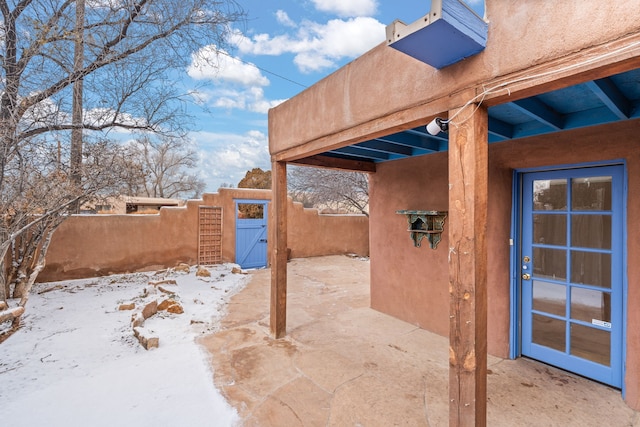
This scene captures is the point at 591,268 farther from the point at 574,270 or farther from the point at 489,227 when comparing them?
the point at 489,227

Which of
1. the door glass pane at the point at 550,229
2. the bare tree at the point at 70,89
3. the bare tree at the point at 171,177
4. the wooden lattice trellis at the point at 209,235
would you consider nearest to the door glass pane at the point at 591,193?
the door glass pane at the point at 550,229

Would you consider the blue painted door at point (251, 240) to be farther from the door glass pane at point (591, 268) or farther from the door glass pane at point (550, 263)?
the door glass pane at point (591, 268)

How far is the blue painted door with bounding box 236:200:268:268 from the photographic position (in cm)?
932

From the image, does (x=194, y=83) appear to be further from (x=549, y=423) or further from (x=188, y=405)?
(x=549, y=423)

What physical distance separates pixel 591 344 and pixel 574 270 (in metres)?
0.68

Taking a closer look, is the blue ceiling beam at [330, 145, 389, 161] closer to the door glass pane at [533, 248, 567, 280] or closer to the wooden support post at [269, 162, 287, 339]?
the wooden support post at [269, 162, 287, 339]

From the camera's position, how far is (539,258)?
126 inches

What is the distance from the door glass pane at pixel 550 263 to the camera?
120 inches

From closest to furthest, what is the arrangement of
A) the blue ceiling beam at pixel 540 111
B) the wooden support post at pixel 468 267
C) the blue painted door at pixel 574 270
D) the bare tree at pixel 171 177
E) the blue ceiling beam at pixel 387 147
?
the wooden support post at pixel 468 267
the blue ceiling beam at pixel 540 111
the blue painted door at pixel 574 270
the blue ceiling beam at pixel 387 147
the bare tree at pixel 171 177

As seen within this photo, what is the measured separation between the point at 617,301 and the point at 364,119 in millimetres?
2646

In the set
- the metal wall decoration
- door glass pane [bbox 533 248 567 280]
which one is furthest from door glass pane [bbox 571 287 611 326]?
the metal wall decoration

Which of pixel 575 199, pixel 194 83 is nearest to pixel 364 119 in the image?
pixel 575 199

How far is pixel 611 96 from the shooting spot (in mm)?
2010

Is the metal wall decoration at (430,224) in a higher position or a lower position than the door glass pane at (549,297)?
higher
